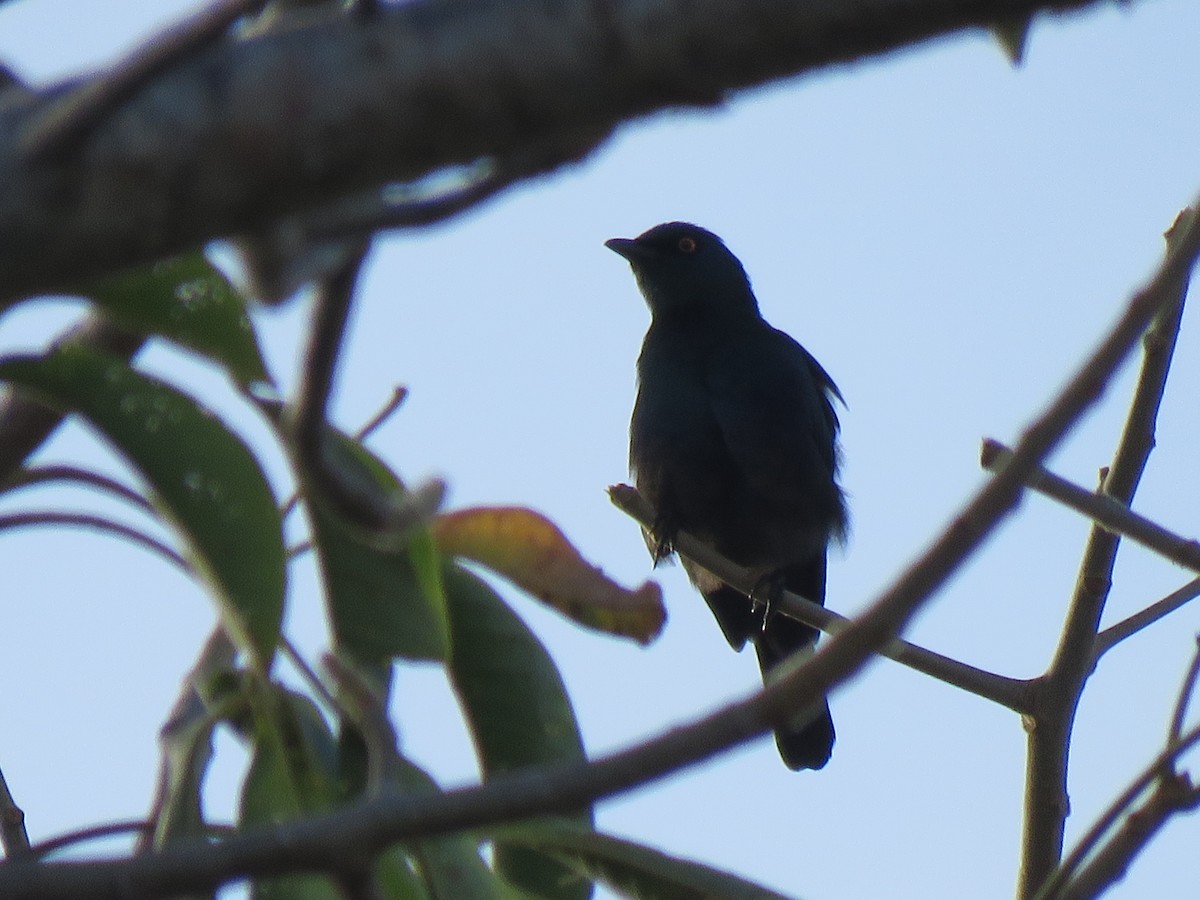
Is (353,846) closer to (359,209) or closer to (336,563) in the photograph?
(359,209)

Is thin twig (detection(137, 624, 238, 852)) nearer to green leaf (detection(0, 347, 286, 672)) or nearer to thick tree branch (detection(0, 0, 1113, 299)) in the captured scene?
green leaf (detection(0, 347, 286, 672))

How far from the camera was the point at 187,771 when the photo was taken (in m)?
1.96

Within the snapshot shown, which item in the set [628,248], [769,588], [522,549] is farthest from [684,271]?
[522,549]

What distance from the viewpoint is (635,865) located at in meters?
2.29

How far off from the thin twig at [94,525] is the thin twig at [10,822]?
1.45 feet

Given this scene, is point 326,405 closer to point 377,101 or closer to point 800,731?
point 377,101

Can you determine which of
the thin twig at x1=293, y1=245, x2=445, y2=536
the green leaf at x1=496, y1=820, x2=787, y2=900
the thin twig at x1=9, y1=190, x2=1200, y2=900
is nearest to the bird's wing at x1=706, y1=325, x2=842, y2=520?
the green leaf at x1=496, y1=820, x2=787, y2=900

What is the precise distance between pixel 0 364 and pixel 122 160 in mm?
922

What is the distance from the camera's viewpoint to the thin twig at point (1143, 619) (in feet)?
9.69

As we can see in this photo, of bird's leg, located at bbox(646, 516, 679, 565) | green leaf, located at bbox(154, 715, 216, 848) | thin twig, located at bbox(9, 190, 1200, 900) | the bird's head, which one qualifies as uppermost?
the bird's head

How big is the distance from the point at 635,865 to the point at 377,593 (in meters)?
0.54

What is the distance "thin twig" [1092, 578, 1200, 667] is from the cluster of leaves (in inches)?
43.4

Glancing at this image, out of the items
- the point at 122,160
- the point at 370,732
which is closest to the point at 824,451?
the point at 370,732

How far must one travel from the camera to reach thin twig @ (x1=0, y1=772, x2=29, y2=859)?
224 centimetres
